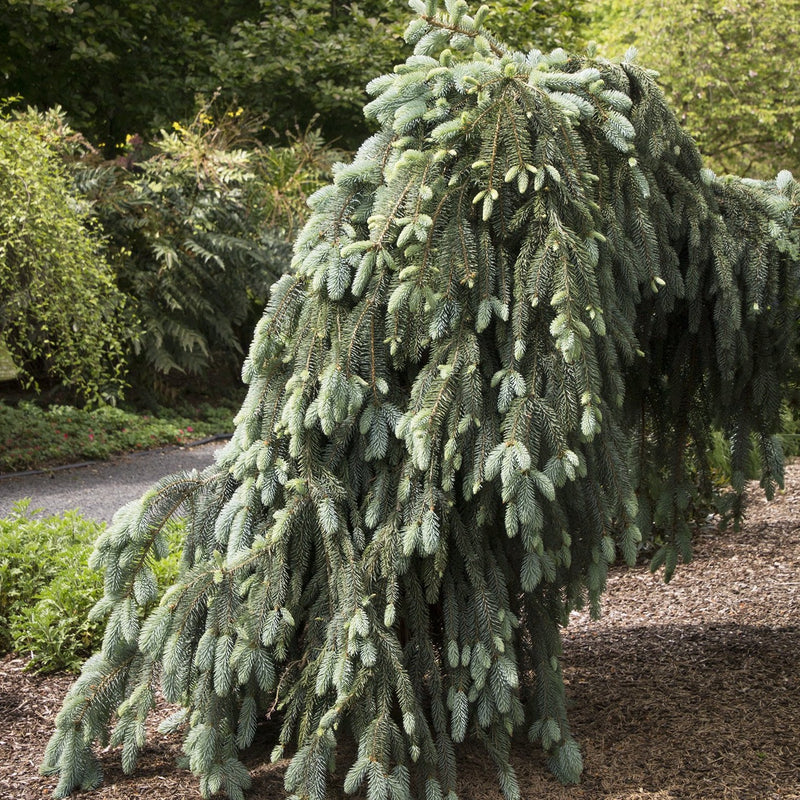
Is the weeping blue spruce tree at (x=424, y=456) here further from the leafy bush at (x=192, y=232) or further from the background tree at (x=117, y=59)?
the background tree at (x=117, y=59)

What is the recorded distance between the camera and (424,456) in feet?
7.72

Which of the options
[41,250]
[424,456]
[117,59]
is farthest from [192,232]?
[424,456]

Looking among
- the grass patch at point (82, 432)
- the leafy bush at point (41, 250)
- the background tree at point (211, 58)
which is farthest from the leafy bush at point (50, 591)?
the background tree at point (211, 58)

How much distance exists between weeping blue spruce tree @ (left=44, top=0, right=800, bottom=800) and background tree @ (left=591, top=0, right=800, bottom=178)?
12666mm

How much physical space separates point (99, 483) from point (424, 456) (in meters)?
6.58

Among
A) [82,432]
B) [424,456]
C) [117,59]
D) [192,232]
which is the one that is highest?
[117,59]

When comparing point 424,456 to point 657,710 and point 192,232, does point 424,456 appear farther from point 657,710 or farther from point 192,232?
point 192,232

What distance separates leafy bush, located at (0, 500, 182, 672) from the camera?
3760 mm

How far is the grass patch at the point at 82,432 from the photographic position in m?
8.87

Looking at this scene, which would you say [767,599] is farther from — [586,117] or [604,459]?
[586,117]

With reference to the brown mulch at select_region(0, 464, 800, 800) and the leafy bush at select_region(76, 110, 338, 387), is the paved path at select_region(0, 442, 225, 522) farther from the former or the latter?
the brown mulch at select_region(0, 464, 800, 800)

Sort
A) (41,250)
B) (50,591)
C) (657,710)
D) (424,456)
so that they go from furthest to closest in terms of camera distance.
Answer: (41,250), (50,591), (657,710), (424,456)

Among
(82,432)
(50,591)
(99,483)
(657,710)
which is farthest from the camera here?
(82,432)

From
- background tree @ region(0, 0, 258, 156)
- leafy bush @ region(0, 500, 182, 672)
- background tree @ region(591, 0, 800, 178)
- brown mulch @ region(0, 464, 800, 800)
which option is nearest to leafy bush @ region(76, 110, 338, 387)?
background tree @ region(0, 0, 258, 156)
